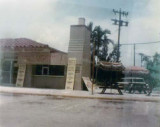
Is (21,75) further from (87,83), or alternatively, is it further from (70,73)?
(87,83)

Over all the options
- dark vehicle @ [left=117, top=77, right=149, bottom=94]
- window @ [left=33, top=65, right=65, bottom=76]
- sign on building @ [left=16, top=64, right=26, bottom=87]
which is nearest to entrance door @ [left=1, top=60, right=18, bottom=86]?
sign on building @ [left=16, top=64, right=26, bottom=87]

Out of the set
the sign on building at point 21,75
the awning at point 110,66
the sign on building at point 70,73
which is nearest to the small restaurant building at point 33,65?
the sign on building at point 21,75

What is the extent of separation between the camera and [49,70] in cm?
2156

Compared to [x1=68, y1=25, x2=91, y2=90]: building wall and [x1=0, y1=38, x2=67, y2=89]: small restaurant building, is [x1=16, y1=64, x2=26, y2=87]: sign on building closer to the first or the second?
[x1=0, y1=38, x2=67, y2=89]: small restaurant building

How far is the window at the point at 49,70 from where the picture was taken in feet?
69.9

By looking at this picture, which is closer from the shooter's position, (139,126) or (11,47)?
(139,126)

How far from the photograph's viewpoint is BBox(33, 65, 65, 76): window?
69.9 ft

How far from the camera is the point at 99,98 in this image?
15.4 metres

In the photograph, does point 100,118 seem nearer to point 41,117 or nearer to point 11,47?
point 41,117

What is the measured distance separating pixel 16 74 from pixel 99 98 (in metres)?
8.87

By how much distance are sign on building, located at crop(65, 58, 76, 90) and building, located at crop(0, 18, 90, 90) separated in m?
0.24

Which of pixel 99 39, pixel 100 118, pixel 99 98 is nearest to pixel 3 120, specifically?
pixel 100 118

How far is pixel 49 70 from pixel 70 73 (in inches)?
75.0

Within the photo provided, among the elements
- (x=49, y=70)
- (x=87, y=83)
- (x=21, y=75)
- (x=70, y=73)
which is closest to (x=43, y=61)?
(x=49, y=70)
